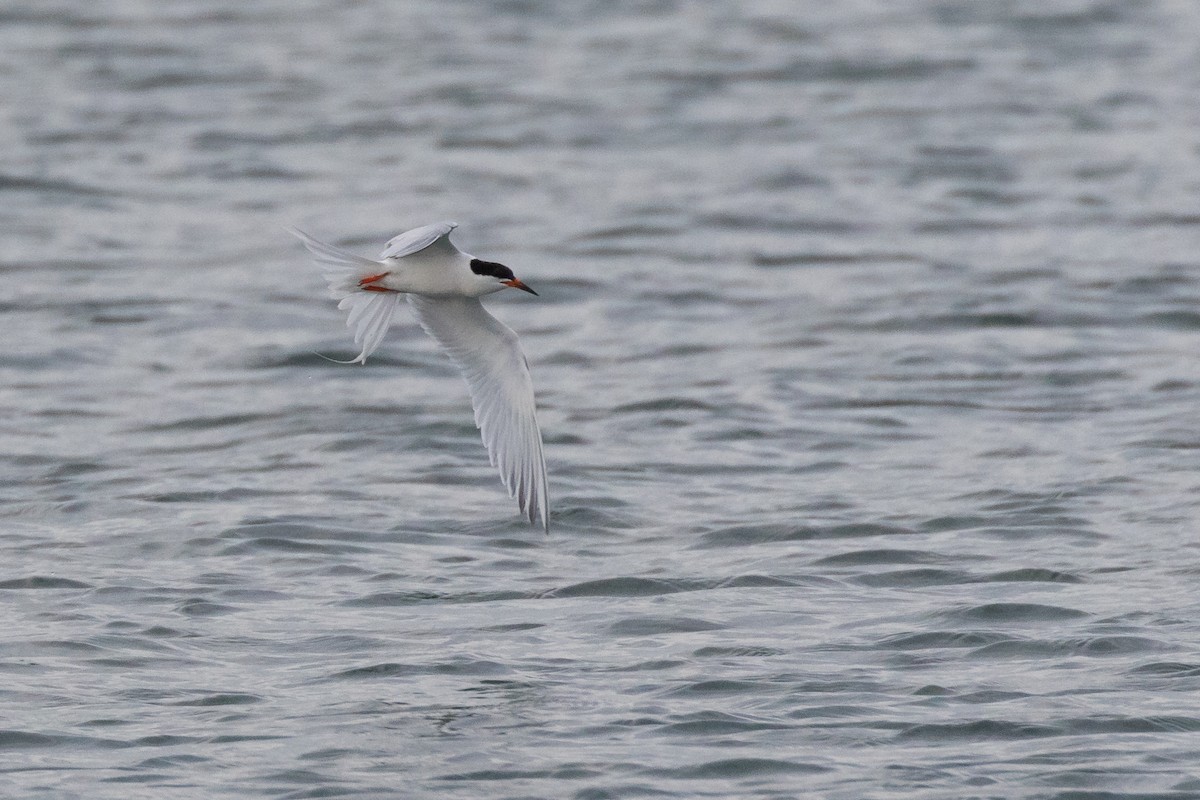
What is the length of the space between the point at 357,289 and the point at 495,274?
2.00 ft

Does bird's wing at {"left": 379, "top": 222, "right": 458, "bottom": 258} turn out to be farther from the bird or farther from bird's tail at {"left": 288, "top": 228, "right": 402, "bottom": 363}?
the bird

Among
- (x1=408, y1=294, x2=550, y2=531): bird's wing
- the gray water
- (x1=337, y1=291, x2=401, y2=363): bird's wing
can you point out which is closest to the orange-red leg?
(x1=337, y1=291, x2=401, y2=363): bird's wing

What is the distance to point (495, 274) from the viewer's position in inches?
344

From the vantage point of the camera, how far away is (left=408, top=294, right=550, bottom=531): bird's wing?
9375mm

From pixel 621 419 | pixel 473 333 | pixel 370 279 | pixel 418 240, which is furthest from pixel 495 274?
pixel 621 419

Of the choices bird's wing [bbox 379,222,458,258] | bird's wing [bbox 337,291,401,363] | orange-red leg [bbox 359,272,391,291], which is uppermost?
bird's wing [bbox 379,222,458,258]

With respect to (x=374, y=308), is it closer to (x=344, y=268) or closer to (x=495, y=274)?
(x=344, y=268)

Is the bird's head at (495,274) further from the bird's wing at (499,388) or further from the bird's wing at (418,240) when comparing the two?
the bird's wing at (499,388)

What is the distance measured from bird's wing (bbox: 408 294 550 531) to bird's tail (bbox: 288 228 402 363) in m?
0.20

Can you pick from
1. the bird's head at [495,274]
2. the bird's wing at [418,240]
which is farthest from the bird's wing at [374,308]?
the bird's wing at [418,240]

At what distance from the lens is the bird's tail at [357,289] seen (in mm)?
8594

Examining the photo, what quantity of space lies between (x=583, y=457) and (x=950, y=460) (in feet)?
6.50

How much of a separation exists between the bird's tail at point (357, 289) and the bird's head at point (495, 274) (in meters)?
0.39

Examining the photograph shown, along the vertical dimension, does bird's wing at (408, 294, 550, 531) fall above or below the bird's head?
below
